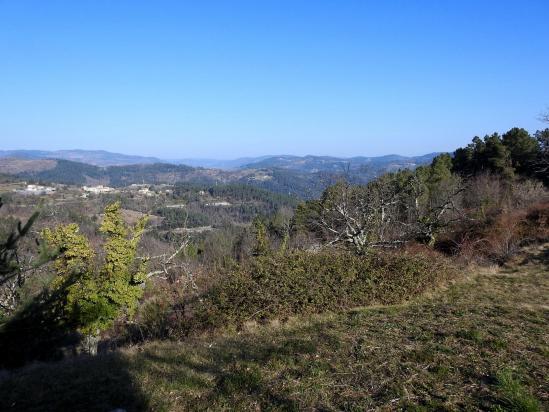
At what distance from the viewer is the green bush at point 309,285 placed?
33.7ft

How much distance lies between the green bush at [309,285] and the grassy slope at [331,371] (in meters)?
1.11

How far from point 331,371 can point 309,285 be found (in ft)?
15.1

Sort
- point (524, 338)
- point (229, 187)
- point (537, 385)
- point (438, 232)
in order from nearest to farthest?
1. point (537, 385)
2. point (524, 338)
3. point (438, 232)
4. point (229, 187)

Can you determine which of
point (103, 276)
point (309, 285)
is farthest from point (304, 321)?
point (103, 276)

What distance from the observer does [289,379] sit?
5.95 metres

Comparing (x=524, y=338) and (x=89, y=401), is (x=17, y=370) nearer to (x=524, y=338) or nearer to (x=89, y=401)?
(x=89, y=401)

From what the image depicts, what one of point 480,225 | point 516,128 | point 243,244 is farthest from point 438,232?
point 243,244

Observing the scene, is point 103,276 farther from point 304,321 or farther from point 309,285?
point 304,321

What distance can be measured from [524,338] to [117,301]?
12534mm

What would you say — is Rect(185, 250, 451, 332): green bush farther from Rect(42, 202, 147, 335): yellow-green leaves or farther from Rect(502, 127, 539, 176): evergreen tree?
Rect(502, 127, 539, 176): evergreen tree

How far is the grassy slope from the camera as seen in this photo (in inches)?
209

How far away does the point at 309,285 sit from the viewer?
10742 mm

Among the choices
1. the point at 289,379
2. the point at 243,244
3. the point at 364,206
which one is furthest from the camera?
the point at 243,244

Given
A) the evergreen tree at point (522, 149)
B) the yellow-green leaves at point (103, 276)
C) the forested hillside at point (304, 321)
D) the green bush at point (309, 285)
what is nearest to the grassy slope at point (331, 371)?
the forested hillside at point (304, 321)
